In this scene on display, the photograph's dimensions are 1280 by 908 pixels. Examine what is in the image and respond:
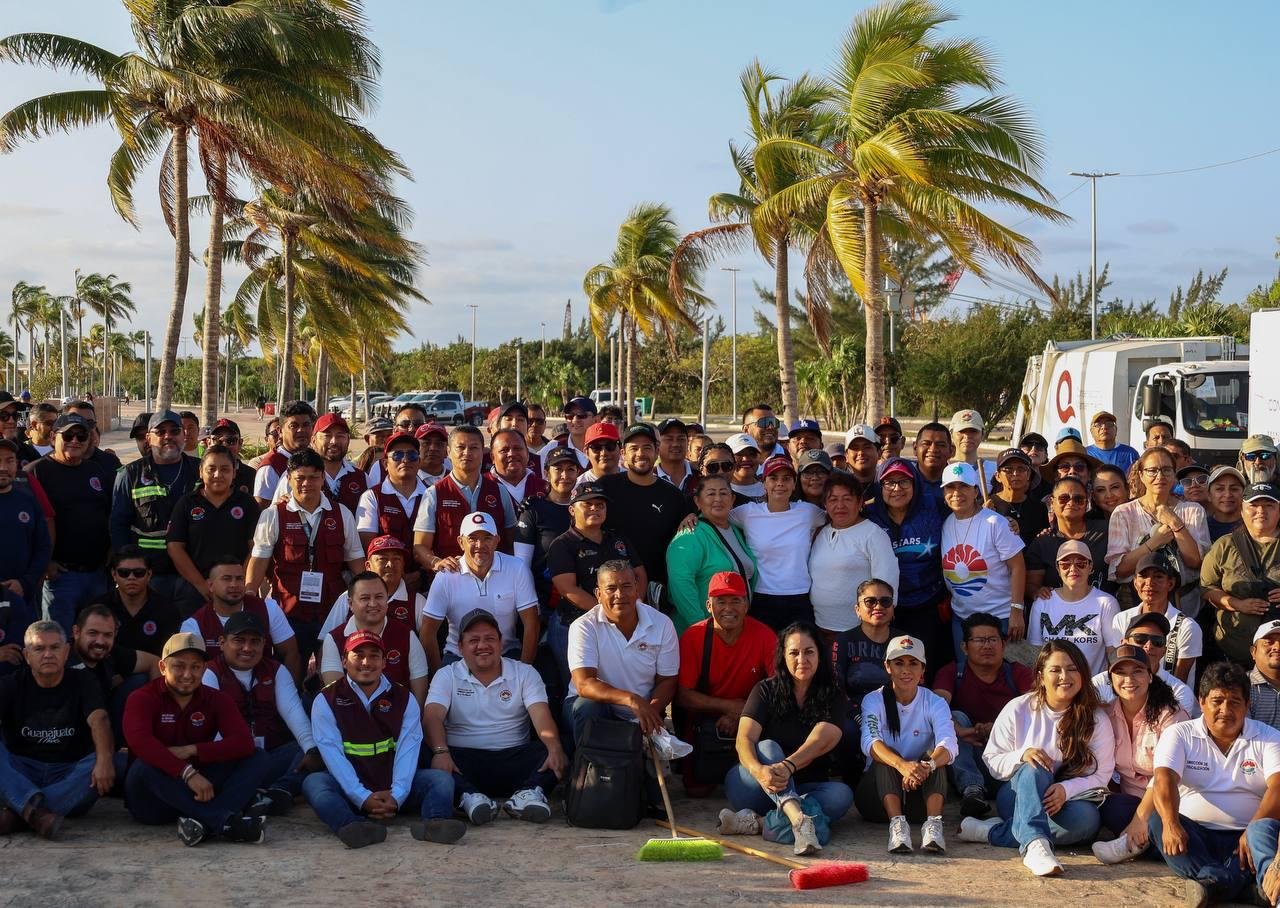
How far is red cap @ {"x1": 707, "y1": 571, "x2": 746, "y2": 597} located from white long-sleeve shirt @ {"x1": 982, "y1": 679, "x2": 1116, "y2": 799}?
1571 mm

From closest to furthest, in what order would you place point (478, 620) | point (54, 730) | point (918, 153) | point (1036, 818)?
point (1036, 818)
point (54, 730)
point (478, 620)
point (918, 153)

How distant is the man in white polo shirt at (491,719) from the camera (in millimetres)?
6570

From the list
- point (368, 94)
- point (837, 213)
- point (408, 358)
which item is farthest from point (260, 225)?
point (408, 358)

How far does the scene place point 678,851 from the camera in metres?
5.75

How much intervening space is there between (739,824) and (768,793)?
225 millimetres

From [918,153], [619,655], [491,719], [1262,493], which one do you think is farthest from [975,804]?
[918,153]

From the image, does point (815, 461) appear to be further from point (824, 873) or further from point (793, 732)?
point (824, 873)

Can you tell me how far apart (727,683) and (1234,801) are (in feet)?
8.78

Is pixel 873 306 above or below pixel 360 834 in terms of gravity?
above

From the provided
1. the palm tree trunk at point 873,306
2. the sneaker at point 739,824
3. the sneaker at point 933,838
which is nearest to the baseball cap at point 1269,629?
the sneaker at point 933,838

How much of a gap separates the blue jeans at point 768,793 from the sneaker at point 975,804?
2.01ft

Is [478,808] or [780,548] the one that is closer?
[478,808]

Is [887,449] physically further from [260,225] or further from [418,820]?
[260,225]

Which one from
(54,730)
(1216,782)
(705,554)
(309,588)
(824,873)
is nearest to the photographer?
(824,873)
